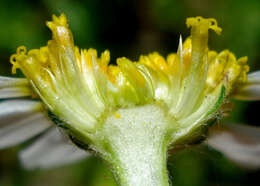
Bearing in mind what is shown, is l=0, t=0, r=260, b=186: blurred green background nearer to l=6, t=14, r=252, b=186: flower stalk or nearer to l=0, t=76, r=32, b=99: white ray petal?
l=0, t=76, r=32, b=99: white ray petal

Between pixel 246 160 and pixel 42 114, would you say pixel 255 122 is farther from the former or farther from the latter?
pixel 42 114

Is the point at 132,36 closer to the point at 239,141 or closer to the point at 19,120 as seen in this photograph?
the point at 239,141

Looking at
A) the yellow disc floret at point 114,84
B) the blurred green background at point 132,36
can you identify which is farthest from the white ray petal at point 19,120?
the blurred green background at point 132,36

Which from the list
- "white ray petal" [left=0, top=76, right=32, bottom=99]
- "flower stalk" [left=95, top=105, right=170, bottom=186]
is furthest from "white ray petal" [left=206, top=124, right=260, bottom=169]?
"white ray petal" [left=0, top=76, right=32, bottom=99]

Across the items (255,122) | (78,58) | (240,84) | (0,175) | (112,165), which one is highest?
(78,58)

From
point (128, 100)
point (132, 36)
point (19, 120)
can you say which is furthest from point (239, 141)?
point (132, 36)

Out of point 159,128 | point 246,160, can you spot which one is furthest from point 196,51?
point 246,160
